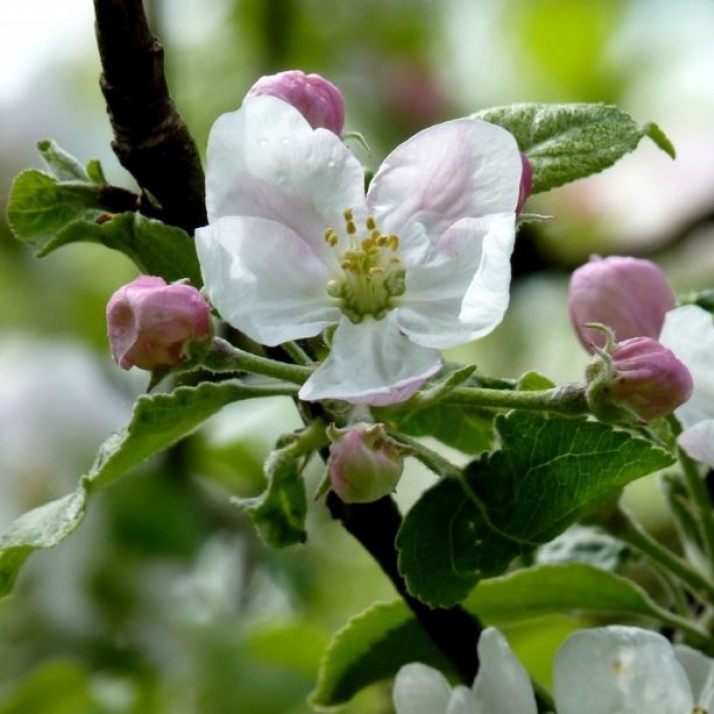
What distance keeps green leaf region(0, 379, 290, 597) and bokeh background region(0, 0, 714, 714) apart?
70 cm

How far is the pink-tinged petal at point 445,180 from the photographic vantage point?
2.96 ft

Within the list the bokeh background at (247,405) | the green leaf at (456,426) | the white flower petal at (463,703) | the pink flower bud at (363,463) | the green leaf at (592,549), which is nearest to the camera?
the pink flower bud at (363,463)

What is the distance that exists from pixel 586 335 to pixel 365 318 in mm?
192

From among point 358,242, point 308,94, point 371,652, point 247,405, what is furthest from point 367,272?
point 247,405

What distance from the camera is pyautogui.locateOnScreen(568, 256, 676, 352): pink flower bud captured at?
109 cm

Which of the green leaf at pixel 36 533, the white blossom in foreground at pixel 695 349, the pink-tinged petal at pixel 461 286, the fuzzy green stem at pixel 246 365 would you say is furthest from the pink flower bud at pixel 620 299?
the green leaf at pixel 36 533

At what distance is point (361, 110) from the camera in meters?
3.34

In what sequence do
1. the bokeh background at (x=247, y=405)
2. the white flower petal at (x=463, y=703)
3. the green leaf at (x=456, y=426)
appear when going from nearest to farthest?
the white flower petal at (x=463, y=703), the green leaf at (x=456, y=426), the bokeh background at (x=247, y=405)

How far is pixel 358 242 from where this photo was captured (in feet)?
3.22

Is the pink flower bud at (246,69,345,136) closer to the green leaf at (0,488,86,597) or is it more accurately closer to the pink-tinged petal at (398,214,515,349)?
the pink-tinged petal at (398,214,515,349)

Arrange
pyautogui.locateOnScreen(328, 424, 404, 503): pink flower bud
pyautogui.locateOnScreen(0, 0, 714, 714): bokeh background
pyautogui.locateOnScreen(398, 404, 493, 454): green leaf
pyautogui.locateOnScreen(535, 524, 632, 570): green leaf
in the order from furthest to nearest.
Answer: pyautogui.locateOnScreen(0, 0, 714, 714): bokeh background
pyautogui.locateOnScreen(535, 524, 632, 570): green leaf
pyautogui.locateOnScreen(398, 404, 493, 454): green leaf
pyautogui.locateOnScreen(328, 424, 404, 503): pink flower bud

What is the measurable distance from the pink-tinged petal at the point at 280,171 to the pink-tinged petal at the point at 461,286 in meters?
0.07

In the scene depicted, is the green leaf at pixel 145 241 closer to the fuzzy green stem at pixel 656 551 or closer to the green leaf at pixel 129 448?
the green leaf at pixel 129 448

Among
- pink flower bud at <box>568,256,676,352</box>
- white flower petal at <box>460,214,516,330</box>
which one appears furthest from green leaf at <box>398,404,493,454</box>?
white flower petal at <box>460,214,516,330</box>
